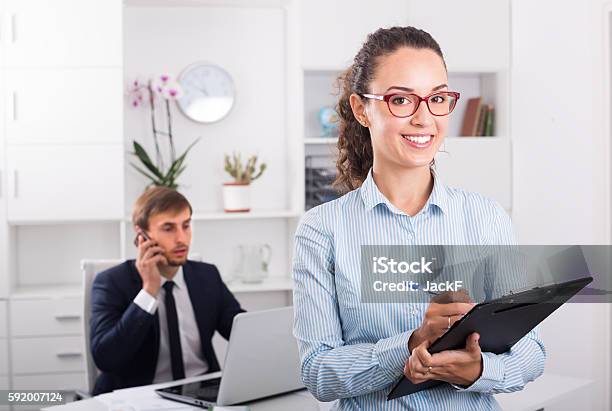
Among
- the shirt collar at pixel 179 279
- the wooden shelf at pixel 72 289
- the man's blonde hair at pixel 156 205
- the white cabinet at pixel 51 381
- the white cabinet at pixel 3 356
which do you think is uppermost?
the man's blonde hair at pixel 156 205

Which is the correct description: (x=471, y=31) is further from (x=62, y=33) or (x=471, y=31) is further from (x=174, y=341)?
(x=174, y=341)

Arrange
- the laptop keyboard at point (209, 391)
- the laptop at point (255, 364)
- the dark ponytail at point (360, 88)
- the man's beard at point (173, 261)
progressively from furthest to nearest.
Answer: the man's beard at point (173, 261) < the laptop keyboard at point (209, 391) < the laptop at point (255, 364) < the dark ponytail at point (360, 88)

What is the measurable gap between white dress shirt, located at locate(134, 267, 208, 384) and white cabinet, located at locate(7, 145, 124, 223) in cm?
133

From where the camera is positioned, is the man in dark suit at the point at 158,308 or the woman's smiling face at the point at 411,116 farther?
the man in dark suit at the point at 158,308

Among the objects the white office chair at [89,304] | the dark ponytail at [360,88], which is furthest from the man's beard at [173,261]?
the dark ponytail at [360,88]

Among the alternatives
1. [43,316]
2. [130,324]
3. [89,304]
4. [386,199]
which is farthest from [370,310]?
[43,316]

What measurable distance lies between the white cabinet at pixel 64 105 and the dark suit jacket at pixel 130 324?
137cm

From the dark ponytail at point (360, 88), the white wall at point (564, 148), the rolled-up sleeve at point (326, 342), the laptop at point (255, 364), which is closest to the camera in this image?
the rolled-up sleeve at point (326, 342)

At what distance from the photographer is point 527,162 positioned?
4.36 m

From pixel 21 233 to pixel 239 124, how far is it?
1.31m

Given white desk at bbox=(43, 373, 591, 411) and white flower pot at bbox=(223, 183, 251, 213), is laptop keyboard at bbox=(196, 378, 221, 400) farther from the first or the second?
white flower pot at bbox=(223, 183, 251, 213)

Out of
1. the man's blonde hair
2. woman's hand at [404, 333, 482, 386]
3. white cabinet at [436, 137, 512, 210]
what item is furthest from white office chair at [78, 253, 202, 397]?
white cabinet at [436, 137, 512, 210]

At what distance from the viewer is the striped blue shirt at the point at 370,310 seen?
4.65 feet

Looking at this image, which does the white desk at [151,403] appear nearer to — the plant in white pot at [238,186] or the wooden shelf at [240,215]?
the wooden shelf at [240,215]
